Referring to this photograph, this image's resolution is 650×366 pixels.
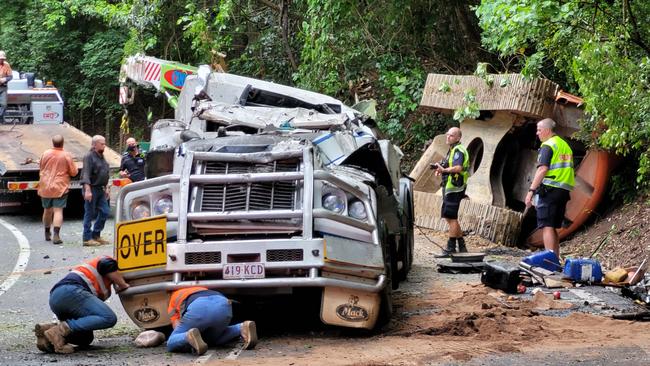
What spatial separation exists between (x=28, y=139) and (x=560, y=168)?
38.7ft

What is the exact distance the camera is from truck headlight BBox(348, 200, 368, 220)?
7867 millimetres

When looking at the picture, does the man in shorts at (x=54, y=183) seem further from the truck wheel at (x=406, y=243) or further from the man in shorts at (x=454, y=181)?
the truck wheel at (x=406, y=243)

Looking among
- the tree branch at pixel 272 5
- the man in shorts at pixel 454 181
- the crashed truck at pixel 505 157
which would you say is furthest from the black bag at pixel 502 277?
the tree branch at pixel 272 5

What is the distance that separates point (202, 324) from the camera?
7188 millimetres

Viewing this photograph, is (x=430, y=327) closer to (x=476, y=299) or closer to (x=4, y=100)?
(x=476, y=299)

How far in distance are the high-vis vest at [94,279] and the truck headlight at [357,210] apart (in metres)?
1.94

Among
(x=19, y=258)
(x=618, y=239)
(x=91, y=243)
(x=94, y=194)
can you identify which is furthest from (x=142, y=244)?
(x=94, y=194)

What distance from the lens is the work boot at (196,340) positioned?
23.0ft

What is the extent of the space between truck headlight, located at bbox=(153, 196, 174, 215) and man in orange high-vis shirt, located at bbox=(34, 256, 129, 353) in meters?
0.52

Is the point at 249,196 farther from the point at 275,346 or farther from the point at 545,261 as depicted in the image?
the point at 545,261

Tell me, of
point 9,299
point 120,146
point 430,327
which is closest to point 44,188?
point 9,299

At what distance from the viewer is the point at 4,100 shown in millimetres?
21078

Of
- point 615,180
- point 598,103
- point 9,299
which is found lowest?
point 9,299

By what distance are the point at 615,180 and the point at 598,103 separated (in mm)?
3463
